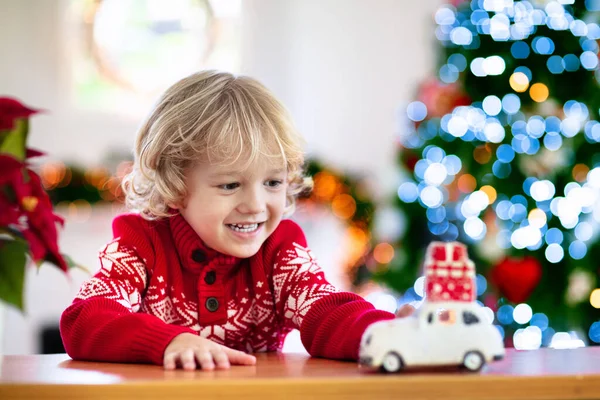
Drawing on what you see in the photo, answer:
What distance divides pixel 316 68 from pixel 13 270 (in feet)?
10.9

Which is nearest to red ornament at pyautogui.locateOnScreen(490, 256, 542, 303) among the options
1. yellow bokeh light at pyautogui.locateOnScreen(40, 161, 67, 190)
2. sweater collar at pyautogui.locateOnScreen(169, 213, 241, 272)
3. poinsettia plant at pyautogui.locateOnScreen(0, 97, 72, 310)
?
sweater collar at pyautogui.locateOnScreen(169, 213, 241, 272)

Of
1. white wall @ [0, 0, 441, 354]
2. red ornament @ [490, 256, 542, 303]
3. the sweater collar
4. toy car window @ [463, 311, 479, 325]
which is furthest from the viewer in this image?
white wall @ [0, 0, 441, 354]

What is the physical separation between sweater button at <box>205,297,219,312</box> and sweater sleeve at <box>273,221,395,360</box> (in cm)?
10

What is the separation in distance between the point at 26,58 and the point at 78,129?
0.43m

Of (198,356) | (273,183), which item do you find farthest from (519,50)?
(198,356)

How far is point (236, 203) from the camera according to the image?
4.00 feet

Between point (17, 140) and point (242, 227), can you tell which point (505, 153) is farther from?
point (17, 140)

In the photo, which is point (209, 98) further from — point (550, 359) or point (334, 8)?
point (334, 8)

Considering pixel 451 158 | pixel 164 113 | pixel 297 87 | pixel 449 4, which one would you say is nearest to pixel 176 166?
Answer: pixel 164 113

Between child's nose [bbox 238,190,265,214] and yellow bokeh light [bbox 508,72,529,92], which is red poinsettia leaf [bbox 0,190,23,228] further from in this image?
yellow bokeh light [bbox 508,72,529,92]

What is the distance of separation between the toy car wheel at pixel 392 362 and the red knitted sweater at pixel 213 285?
0.33 metres

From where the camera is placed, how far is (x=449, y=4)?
10.2ft

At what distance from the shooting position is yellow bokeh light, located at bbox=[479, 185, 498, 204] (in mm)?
2867

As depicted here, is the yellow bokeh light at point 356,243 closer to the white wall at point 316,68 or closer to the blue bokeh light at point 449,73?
the white wall at point 316,68
